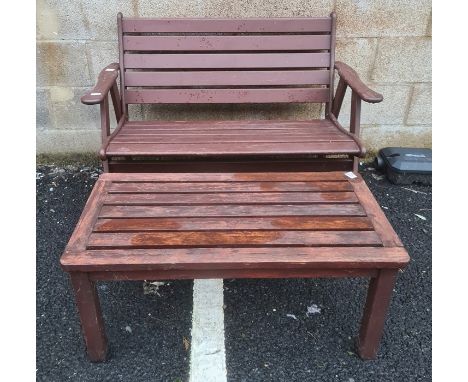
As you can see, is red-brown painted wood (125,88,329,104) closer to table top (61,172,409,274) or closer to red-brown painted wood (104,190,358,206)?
table top (61,172,409,274)

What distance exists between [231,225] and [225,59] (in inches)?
53.7

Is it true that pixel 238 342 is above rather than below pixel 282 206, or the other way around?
below

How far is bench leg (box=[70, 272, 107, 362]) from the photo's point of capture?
149 centimetres

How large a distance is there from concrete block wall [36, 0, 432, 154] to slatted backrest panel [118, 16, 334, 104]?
0.21 m

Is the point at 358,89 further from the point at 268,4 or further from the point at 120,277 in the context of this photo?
the point at 120,277

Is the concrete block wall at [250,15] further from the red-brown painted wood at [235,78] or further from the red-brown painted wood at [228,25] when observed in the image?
the red-brown painted wood at [235,78]

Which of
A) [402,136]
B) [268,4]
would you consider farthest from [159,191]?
[402,136]

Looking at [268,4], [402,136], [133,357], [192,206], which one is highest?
[268,4]

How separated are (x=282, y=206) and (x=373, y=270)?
419 millimetres

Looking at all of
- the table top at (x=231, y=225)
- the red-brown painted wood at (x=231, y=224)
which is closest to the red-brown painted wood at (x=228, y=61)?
the table top at (x=231, y=225)

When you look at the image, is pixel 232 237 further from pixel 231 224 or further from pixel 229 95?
pixel 229 95

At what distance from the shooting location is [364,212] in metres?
1.70

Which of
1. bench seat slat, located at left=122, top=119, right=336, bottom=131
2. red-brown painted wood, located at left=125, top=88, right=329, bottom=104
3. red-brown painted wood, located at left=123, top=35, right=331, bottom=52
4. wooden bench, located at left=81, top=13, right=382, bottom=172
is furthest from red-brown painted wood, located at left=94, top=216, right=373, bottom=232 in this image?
red-brown painted wood, located at left=123, top=35, right=331, bottom=52

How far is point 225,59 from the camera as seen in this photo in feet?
8.64
